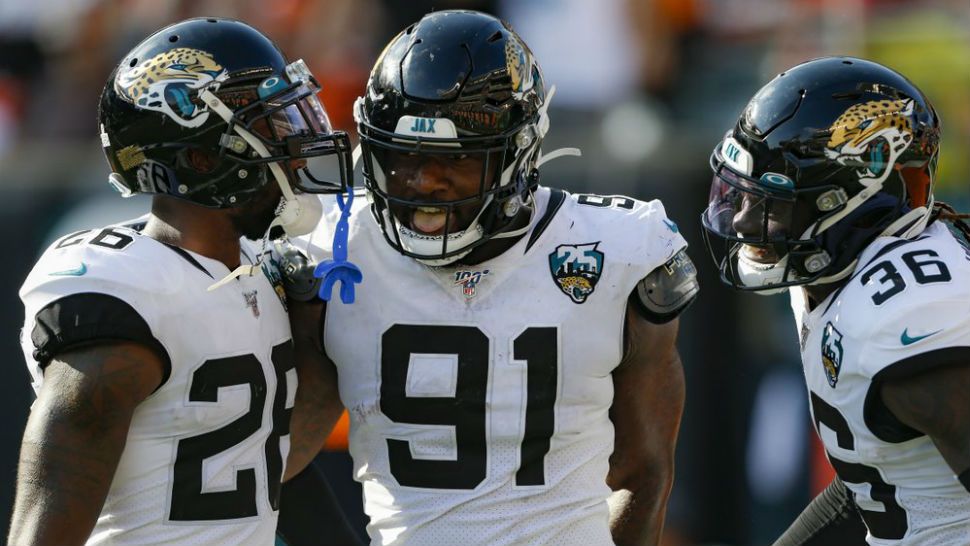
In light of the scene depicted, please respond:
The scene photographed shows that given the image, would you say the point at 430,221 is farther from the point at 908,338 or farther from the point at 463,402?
the point at 908,338

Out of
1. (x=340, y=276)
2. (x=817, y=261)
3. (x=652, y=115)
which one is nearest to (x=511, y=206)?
(x=340, y=276)

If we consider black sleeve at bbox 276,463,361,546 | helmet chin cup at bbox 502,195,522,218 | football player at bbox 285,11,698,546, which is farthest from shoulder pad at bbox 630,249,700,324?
black sleeve at bbox 276,463,361,546

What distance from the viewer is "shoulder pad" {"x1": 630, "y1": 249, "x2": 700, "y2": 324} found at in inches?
135

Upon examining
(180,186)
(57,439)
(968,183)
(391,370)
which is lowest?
(968,183)

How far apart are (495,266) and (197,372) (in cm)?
75

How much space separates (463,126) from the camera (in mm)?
3348

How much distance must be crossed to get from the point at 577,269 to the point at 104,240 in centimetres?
106

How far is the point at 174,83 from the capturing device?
3.20 meters

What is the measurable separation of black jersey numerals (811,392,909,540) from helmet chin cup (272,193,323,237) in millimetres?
1197

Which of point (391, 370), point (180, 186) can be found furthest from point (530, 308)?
point (180, 186)

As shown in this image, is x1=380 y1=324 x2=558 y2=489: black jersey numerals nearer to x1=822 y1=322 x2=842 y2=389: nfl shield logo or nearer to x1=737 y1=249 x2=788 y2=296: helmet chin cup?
x1=737 y1=249 x2=788 y2=296: helmet chin cup

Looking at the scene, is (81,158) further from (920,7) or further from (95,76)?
(920,7)

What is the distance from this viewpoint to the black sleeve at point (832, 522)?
11.9 ft

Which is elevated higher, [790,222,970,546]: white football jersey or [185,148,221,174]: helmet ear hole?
[185,148,221,174]: helmet ear hole
